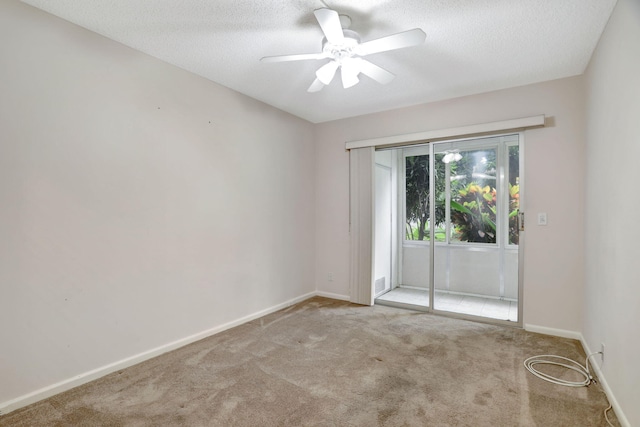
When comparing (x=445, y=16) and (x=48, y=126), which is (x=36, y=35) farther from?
(x=445, y=16)

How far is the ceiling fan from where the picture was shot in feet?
6.11

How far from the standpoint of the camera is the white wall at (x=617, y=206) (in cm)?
167

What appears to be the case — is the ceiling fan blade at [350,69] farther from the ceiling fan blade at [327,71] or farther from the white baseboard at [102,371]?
the white baseboard at [102,371]

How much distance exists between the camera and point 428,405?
2018 millimetres

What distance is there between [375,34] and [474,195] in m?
2.46

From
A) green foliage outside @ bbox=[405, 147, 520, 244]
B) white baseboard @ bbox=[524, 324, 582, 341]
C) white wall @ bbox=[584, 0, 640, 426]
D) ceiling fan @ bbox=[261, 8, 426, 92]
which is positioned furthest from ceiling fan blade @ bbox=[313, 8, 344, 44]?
white baseboard @ bbox=[524, 324, 582, 341]

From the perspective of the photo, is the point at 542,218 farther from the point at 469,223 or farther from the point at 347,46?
the point at 347,46

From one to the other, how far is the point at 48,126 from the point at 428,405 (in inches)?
120

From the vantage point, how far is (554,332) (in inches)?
124

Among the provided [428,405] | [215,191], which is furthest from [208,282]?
[428,405]

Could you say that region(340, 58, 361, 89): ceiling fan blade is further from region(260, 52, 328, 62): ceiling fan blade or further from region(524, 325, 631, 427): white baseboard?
region(524, 325, 631, 427): white baseboard

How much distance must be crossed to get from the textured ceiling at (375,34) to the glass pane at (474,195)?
2.89 feet

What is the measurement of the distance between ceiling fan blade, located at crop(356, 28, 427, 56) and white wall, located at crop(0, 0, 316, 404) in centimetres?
176

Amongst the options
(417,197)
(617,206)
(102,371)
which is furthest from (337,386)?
(417,197)
